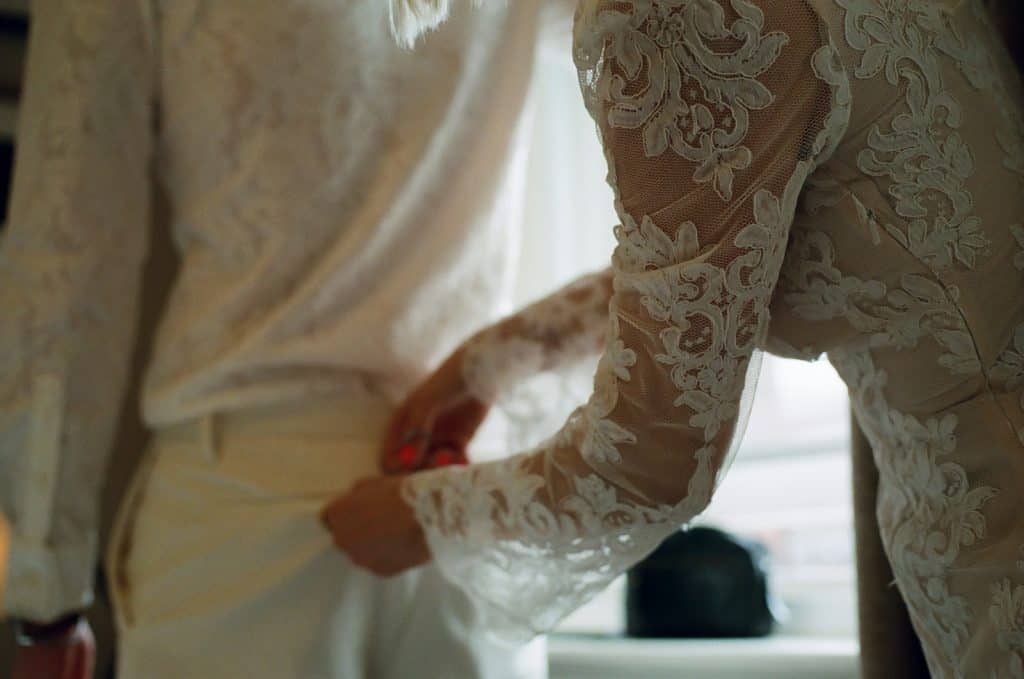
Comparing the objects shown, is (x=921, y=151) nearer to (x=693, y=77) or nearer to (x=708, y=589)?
(x=693, y=77)

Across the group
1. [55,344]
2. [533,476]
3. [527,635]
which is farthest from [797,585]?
[55,344]

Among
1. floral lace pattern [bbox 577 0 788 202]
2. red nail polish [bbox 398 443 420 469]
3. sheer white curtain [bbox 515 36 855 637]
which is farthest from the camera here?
sheer white curtain [bbox 515 36 855 637]

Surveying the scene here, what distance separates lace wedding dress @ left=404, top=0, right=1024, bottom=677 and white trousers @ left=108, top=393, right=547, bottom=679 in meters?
0.31

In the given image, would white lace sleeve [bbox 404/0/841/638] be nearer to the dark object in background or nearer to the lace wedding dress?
the lace wedding dress

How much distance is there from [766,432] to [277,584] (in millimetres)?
935

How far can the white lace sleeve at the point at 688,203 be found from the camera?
1.98ft

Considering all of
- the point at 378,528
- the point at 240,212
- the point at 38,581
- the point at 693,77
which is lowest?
the point at 38,581

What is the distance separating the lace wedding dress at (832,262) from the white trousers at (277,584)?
1.02 feet

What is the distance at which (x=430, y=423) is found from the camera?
3.24 feet

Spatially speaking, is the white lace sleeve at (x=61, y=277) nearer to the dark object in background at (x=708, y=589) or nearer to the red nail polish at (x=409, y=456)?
the red nail polish at (x=409, y=456)

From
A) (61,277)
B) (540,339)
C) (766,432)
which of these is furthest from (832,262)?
(766,432)

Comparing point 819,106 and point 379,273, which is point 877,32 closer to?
point 819,106

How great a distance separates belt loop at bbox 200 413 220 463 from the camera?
3.25 feet

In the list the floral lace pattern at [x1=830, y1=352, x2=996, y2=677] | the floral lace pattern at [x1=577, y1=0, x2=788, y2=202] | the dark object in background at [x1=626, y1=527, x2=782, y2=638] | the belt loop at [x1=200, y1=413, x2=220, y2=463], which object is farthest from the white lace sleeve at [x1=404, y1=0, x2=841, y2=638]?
the dark object in background at [x1=626, y1=527, x2=782, y2=638]
